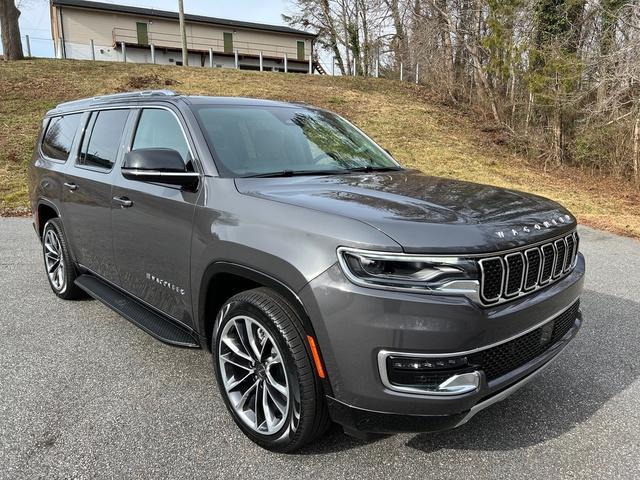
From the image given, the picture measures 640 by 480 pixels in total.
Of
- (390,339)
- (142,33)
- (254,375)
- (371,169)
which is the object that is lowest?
(254,375)

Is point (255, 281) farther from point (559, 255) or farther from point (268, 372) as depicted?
point (559, 255)

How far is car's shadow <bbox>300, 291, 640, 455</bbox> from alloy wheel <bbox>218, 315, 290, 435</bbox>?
287mm

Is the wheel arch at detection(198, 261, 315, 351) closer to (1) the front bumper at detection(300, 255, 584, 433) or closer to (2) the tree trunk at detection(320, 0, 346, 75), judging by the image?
(1) the front bumper at detection(300, 255, 584, 433)

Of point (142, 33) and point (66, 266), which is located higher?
point (142, 33)

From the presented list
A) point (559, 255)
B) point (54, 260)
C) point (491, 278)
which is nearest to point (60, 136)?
point (54, 260)

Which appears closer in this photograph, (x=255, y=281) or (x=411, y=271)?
(x=411, y=271)

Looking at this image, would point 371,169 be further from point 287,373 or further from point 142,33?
point 142,33

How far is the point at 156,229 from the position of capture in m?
3.20

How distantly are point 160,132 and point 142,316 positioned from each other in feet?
4.19

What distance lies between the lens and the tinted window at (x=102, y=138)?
3854 mm

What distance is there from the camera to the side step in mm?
3115

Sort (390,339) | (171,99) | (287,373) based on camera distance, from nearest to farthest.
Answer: (390,339) → (287,373) → (171,99)

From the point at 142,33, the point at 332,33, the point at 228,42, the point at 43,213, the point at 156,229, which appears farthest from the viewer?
the point at 228,42

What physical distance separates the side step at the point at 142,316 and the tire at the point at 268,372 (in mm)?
375
